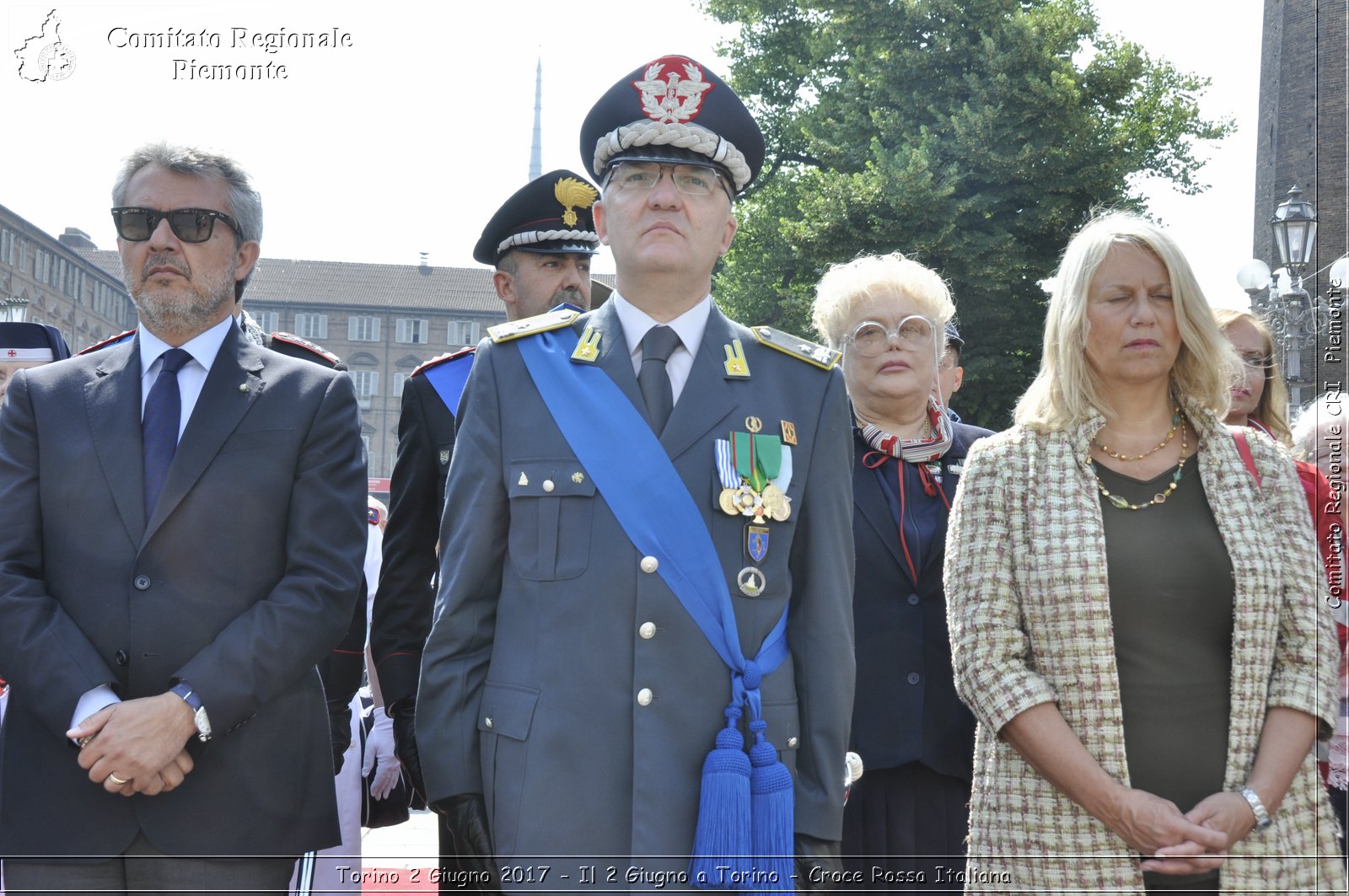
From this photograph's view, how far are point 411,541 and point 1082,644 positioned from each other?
1.97 meters

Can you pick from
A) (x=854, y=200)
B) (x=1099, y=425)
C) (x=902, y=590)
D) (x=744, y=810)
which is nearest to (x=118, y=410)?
(x=744, y=810)

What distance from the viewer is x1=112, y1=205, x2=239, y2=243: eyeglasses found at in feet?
11.6

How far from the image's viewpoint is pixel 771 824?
104 inches

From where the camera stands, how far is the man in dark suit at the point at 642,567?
8.84ft

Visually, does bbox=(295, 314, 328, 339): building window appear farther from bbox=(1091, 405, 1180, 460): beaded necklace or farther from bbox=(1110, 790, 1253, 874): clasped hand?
bbox=(1110, 790, 1253, 874): clasped hand

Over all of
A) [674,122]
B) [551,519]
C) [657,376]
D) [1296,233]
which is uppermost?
[1296,233]

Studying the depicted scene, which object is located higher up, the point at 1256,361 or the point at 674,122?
the point at 674,122

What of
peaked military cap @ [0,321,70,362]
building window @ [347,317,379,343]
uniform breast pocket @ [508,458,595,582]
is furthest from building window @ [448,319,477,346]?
uniform breast pocket @ [508,458,595,582]

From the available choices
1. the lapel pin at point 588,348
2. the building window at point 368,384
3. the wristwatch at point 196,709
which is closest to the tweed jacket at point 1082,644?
the lapel pin at point 588,348

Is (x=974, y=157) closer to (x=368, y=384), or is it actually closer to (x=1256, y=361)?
(x=1256, y=361)

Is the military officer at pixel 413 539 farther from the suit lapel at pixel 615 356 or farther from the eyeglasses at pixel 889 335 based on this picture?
the eyeglasses at pixel 889 335

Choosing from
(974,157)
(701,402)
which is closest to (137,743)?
(701,402)

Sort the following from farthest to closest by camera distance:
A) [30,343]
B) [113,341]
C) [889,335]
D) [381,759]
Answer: [30,343]
[381,759]
[889,335]
[113,341]

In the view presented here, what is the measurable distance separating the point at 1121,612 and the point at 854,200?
1827cm
